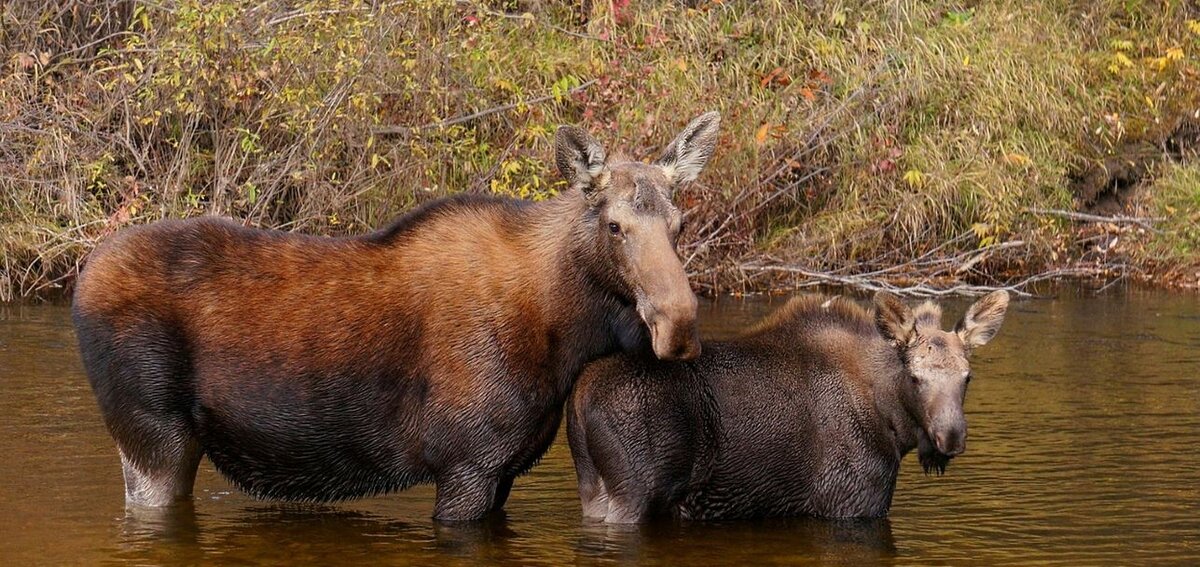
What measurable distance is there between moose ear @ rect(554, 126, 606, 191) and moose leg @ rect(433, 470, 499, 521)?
66.1 inches

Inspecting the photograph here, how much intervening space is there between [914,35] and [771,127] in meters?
2.48

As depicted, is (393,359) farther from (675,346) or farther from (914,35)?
(914,35)

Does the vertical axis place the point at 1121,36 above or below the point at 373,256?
below

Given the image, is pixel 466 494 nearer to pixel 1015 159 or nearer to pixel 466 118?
pixel 466 118

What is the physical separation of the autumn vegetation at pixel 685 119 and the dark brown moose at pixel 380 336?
8.61m

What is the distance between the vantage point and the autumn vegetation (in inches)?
760

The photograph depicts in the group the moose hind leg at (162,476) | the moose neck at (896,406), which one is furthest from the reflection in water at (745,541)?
the moose hind leg at (162,476)

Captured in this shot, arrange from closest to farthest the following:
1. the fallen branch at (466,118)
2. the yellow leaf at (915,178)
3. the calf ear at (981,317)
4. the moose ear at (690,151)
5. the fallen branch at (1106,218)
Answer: the moose ear at (690,151) → the calf ear at (981,317) → the fallen branch at (466,118) → the yellow leaf at (915,178) → the fallen branch at (1106,218)

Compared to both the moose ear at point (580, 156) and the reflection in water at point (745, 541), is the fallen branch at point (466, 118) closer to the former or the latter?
the moose ear at point (580, 156)

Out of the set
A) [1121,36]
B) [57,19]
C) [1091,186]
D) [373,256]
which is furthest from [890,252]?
[373,256]

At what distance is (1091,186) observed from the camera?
24.2m

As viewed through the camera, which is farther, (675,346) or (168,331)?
(168,331)

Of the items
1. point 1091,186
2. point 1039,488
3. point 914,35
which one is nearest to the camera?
point 1039,488

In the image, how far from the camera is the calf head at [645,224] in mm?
9250
